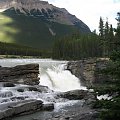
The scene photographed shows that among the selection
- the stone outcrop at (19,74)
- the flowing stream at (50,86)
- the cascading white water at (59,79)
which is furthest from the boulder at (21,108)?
the cascading white water at (59,79)

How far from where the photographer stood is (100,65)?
264 ft

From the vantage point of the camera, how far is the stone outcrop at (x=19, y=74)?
59.1 meters

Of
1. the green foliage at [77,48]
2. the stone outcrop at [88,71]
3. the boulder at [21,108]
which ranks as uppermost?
the green foliage at [77,48]

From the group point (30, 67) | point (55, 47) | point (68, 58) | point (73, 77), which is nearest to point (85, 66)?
point (73, 77)

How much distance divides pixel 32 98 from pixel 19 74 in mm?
12974

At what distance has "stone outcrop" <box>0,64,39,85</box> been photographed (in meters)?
59.1

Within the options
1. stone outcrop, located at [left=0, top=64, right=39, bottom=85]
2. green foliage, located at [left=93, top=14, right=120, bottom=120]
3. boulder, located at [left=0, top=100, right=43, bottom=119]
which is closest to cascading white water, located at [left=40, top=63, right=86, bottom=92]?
stone outcrop, located at [left=0, top=64, right=39, bottom=85]

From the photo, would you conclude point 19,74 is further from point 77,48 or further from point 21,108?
point 77,48

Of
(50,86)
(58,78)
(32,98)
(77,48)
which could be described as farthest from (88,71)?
(77,48)

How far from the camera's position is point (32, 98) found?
156ft

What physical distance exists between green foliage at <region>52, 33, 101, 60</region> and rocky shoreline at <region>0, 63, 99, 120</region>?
8041 cm

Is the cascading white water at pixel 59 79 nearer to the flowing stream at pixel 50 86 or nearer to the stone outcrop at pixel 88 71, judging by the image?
the flowing stream at pixel 50 86

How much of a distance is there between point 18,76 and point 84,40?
305ft

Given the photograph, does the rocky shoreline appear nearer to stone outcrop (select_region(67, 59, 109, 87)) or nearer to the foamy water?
the foamy water
